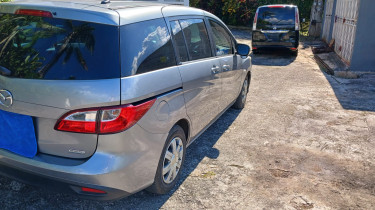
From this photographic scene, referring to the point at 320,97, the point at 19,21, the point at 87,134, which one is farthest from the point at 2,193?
the point at 320,97

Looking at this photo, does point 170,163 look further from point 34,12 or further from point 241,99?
point 241,99

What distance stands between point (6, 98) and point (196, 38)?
2122 millimetres

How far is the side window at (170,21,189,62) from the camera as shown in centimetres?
326

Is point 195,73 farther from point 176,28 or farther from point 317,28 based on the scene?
point 317,28

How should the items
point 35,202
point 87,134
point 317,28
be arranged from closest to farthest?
point 87,134
point 35,202
point 317,28

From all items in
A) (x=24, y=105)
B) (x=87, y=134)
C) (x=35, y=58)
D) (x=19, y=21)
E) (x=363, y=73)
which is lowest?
(x=363, y=73)

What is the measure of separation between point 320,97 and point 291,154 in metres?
3.18

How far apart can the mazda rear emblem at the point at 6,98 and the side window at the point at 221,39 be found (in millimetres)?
2625

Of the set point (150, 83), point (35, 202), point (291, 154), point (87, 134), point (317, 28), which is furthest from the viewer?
point (317, 28)

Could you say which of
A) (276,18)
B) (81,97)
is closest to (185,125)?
(81,97)

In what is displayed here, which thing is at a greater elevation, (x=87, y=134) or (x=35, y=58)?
(x=35, y=58)

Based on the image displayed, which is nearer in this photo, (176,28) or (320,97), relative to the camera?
(176,28)

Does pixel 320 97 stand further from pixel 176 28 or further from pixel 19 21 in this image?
pixel 19 21

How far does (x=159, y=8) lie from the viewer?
3.17 m
